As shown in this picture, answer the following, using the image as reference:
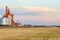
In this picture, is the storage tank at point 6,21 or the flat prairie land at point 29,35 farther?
the storage tank at point 6,21

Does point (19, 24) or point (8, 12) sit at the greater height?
point (8, 12)

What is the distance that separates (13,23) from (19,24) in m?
16.4

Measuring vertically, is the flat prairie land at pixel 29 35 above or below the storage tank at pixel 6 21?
above

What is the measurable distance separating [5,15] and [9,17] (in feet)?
16.4

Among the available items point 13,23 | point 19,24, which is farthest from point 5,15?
point 19,24

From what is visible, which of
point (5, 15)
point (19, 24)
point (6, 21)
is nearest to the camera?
point (5, 15)

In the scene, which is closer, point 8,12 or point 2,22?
point 8,12

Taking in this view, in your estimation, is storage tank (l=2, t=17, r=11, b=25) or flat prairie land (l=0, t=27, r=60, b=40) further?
storage tank (l=2, t=17, r=11, b=25)

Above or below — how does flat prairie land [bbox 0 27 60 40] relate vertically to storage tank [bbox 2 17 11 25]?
above

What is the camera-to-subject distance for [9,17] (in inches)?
5856

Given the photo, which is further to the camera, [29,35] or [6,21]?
[6,21]

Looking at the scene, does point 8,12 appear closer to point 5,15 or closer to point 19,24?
point 5,15

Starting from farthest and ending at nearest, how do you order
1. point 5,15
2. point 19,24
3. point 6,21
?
point 19,24
point 6,21
point 5,15

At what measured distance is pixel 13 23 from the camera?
6132 inches
